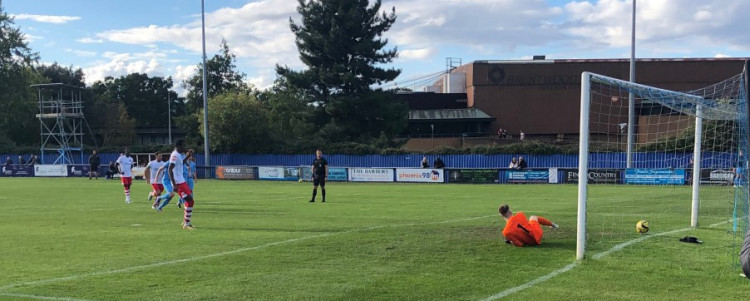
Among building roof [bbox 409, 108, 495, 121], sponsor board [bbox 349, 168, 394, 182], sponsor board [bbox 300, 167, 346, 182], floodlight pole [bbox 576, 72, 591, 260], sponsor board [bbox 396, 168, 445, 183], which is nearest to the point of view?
floodlight pole [bbox 576, 72, 591, 260]

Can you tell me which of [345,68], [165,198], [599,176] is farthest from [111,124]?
[165,198]

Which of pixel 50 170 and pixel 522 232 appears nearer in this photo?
pixel 522 232

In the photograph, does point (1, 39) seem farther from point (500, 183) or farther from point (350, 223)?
point (350, 223)

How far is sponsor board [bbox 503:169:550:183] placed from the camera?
34.3 metres

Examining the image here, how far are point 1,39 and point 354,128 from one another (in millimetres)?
41637

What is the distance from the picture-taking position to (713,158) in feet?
84.4

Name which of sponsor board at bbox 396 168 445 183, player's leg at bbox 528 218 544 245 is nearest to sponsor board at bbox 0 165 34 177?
sponsor board at bbox 396 168 445 183

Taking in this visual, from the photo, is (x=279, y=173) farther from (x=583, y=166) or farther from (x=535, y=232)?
(x=583, y=166)

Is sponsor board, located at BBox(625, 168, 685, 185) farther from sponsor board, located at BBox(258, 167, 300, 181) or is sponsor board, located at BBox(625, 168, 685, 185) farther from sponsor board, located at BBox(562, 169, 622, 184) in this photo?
sponsor board, located at BBox(258, 167, 300, 181)

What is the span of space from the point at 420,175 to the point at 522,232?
27.0 metres

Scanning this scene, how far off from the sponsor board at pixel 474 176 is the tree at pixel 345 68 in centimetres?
1354

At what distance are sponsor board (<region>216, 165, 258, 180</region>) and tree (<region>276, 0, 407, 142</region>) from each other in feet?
28.1

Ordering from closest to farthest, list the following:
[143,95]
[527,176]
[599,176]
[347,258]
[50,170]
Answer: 1. [347,258]
2. [599,176]
3. [527,176]
4. [50,170]
5. [143,95]

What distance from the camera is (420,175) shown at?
3709cm
